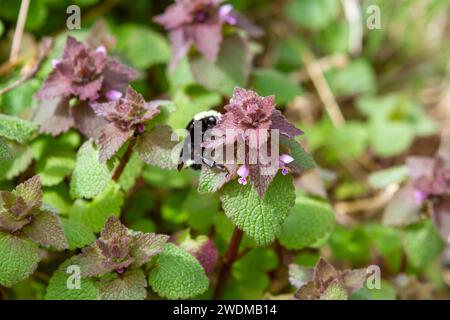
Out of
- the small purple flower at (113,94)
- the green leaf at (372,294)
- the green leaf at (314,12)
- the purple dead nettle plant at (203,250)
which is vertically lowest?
the green leaf at (372,294)

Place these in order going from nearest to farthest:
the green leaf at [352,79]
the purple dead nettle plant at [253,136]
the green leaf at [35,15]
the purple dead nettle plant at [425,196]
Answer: the purple dead nettle plant at [253,136]
the purple dead nettle plant at [425,196]
the green leaf at [35,15]
the green leaf at [352,79]

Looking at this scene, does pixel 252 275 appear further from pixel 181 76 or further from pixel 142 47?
pixel 142 47

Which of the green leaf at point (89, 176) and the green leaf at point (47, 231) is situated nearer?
the green leaf at point (47, 231)

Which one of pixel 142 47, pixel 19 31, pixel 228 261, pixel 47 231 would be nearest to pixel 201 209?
pixel 228 261

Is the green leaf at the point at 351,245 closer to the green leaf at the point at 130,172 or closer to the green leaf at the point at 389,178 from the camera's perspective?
the green leaf at the point at 389,178

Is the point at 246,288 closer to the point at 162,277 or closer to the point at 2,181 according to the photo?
the point at 162,277

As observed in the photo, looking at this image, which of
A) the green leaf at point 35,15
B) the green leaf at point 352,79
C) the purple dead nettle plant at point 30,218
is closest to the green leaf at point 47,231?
the purple dead nettle plant at point 30,218

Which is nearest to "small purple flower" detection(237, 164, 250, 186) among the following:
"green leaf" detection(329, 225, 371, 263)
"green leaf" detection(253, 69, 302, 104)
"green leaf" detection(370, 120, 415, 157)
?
"green leaf" detection(253, 69, 302, 104)
